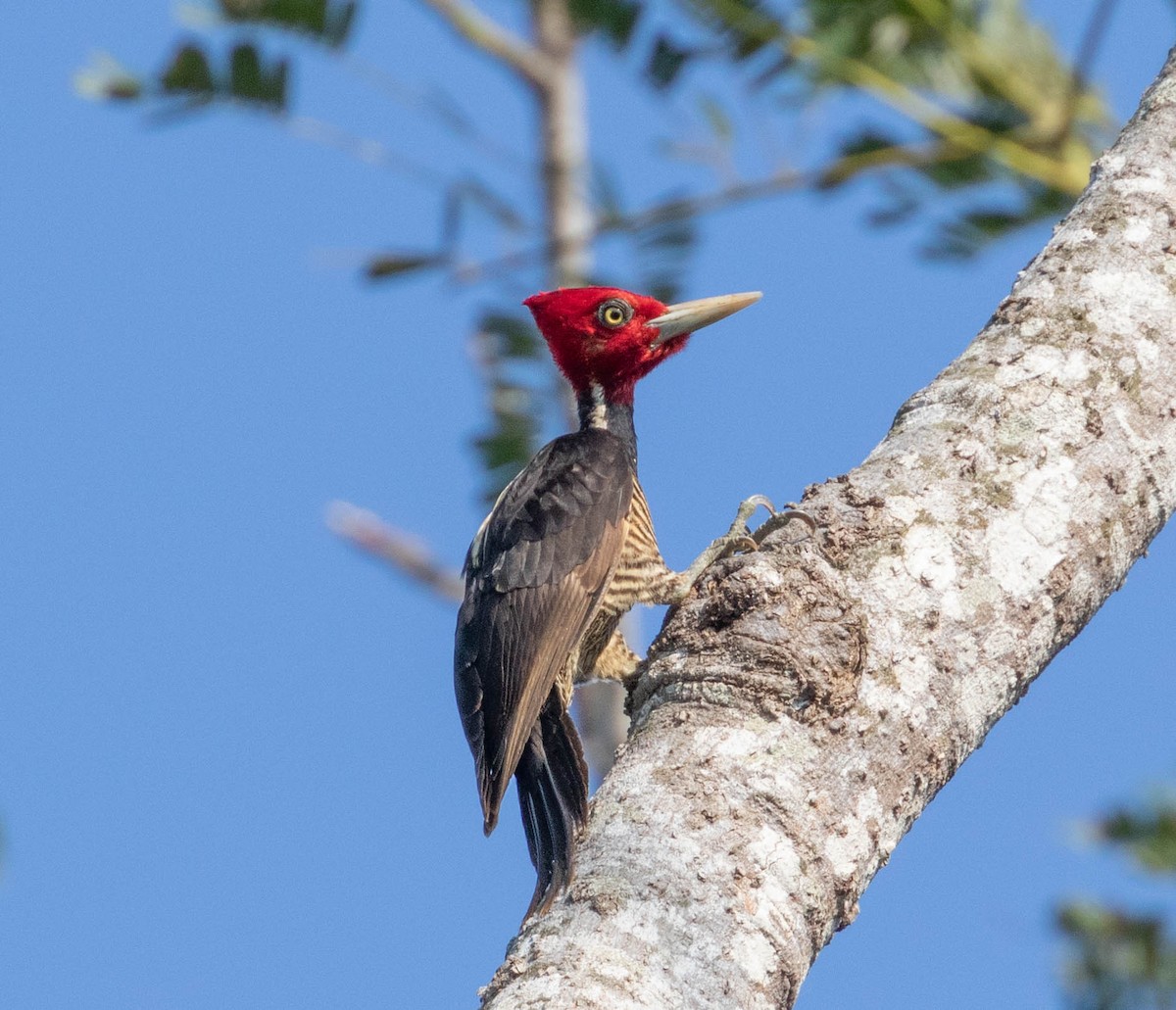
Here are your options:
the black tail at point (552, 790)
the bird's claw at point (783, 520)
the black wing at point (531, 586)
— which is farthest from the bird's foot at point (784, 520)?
the black tail at point (552, 790)

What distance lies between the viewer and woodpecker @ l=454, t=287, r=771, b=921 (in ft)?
11.9

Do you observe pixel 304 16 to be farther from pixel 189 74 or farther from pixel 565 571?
pixel 565 571

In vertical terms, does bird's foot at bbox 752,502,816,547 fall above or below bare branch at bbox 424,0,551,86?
below

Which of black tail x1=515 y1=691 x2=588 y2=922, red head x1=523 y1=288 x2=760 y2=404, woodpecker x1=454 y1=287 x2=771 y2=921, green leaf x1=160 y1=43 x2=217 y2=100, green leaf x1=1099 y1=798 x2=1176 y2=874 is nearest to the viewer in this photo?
black tail x1=515 y1=691 x2=588 y2=922

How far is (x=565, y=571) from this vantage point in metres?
4.29

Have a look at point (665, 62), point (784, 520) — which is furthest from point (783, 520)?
point (665, 62)

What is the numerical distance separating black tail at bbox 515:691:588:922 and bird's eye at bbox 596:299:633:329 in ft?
5.18

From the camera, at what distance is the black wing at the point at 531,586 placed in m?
3.76

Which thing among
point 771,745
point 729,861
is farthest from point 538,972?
point 771,745

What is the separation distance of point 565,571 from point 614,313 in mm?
1200

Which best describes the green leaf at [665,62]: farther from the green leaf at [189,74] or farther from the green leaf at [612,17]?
the green leaf at [189,74]

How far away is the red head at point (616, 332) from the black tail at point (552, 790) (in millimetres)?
1482

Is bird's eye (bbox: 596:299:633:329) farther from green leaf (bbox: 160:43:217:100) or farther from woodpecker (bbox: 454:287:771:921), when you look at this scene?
green leaf (bbox: 160:43:217:100)

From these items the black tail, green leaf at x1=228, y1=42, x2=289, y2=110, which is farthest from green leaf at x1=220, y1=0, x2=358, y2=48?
the black tail
